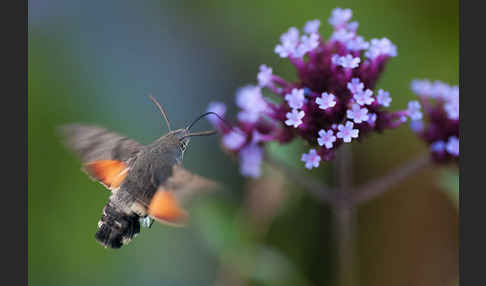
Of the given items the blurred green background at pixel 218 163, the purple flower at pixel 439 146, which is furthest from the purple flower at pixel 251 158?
the purple flower at pixel 439 146

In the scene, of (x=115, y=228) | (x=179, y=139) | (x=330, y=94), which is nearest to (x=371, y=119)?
(x=330, y=94)

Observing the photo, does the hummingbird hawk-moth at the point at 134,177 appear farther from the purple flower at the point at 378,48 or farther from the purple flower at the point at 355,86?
the purple flower at the point at 378,48

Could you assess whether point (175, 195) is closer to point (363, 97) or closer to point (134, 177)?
point (134, 177)

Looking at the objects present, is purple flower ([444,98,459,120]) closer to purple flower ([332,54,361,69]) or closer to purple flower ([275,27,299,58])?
purple flower ([332,54,361,69])

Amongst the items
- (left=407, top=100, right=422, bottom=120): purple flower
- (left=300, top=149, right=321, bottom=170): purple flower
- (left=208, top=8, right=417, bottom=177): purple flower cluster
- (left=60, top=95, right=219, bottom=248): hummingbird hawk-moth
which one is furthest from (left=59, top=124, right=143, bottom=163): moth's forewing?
(left=407, top=100, right=422, bottom=120): purple flower

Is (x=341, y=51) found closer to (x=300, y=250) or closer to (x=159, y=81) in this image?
(x=300, y=250)

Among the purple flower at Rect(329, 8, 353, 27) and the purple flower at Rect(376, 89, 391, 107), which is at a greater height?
the purple flower at Rect(329, 8, 353, 27)
